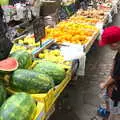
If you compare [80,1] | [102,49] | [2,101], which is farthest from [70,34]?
[80,1]

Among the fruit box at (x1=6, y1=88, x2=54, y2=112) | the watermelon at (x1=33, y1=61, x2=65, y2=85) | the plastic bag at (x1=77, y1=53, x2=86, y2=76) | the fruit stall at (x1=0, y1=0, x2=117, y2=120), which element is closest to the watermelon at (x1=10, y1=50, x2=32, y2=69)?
the fruit stall at (x1=0, y1=0, x2=117, y2=120)

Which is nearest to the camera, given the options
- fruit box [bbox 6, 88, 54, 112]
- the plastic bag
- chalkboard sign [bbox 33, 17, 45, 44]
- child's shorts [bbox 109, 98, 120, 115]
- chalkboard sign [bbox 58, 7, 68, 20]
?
fruit box [bbox 6, 88, 54, 112]

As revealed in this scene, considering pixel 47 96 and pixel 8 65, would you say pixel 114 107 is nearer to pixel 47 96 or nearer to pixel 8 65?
pixel 47 96

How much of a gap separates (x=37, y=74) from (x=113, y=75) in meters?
0.86

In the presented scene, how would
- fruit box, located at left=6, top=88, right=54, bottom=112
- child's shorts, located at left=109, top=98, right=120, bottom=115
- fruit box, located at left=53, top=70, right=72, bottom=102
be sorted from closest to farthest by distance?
fruit box, located at left=6, top=88, right=54, bottom=112, fruit box, located at left=53, top=70, right=72, bottom=102, child's shorts, located at left=109, top=98, right=120, bottom=115

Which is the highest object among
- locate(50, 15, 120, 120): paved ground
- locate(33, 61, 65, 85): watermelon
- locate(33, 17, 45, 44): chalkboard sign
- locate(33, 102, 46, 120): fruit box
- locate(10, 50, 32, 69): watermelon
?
locate(33, 17, 45, 44): chalkboard sign

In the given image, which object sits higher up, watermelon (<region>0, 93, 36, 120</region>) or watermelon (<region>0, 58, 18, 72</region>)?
watermelon (<region>0, 58, 18, 72</region>)

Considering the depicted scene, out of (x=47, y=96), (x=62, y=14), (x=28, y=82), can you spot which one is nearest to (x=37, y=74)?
(x=28, y=82)

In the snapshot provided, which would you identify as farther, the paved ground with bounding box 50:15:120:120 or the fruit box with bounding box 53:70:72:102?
the paved ground with bounding box 50:15:120:120

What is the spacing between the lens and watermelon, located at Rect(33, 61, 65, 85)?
3304 millimetres

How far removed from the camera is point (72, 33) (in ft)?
18.8

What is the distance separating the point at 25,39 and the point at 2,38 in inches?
74.7

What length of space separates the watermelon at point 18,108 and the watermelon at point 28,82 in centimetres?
30

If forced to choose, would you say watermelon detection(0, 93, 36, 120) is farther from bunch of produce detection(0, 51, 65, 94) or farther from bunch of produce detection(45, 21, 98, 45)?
bunch of produce detection(45, 21, 98, 45)
